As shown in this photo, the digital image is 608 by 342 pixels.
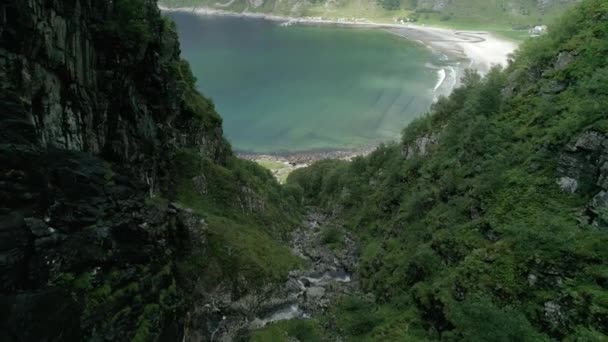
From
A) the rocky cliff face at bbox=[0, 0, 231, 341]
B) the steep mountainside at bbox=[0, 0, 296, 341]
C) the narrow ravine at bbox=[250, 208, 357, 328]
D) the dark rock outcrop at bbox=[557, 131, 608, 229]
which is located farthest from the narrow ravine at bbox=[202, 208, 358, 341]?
the dark rock outcrop at bbox=[557, 131, 608, 229]

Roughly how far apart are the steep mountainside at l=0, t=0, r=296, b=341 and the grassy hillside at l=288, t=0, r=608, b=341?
13962 mm

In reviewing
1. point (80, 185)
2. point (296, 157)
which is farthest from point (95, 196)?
point (296, 157)

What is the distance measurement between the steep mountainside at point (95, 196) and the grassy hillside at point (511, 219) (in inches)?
550

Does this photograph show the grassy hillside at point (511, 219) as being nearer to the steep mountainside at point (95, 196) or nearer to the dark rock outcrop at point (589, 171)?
the dark rock outcrop at point (589, 171)

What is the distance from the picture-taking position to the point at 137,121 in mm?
33438

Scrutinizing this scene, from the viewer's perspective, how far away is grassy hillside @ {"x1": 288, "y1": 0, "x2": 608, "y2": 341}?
24578 millimetres

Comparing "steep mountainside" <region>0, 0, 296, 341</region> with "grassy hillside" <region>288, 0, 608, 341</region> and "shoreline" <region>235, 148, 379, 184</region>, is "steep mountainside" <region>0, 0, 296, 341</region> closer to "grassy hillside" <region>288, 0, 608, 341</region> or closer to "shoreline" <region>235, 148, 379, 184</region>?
"grassy hillside" <region>288, 0, 608, 341</region>

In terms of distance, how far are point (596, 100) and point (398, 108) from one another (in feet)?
377

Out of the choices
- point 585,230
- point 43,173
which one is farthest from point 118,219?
point 585,230

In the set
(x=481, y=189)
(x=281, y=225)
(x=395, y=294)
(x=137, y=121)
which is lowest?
(x=281, y=225)

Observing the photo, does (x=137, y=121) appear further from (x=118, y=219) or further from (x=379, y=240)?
(x=379, y=240)

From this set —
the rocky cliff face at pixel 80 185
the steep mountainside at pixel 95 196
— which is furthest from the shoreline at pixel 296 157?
the rocky cliff face at pixel 80 185

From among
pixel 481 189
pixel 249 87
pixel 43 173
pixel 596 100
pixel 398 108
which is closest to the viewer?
pixel 43 173

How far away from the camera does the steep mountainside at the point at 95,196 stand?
1917cm
